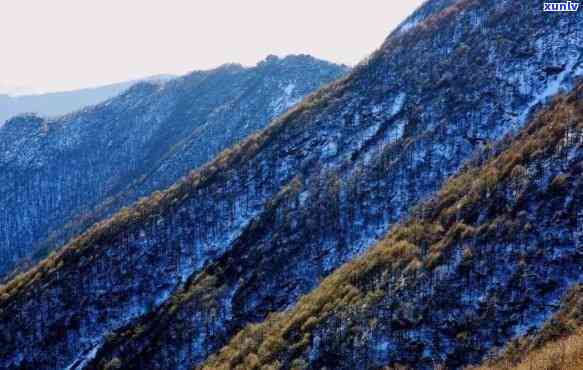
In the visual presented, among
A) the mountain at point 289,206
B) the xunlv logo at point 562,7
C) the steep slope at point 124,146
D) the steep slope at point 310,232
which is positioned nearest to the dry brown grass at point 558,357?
the mountain at point 289,206

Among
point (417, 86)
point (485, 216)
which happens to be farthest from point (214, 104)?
point (485, 216)

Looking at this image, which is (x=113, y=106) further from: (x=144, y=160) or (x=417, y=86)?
(x=417, y=86)

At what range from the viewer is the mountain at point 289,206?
4947 cm

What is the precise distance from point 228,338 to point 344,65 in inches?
5579

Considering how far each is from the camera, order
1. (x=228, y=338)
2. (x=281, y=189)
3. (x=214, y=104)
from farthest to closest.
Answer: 1. (x=214, y=104)
2. (x=281, y=189)
3. (x=228, y=338)

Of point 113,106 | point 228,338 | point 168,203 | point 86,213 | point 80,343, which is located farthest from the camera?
point 113,106

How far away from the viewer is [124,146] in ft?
577

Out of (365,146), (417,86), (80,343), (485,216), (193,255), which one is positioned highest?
(417,86)

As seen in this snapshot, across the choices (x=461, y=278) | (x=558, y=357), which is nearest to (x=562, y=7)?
(x=461, y=278)

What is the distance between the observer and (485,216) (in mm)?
34219

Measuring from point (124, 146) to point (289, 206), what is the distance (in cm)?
13465

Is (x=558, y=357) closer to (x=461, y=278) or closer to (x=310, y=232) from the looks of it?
(x=461, y=278)

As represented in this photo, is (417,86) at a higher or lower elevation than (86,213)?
higher

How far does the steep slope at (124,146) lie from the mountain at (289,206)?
212ft
